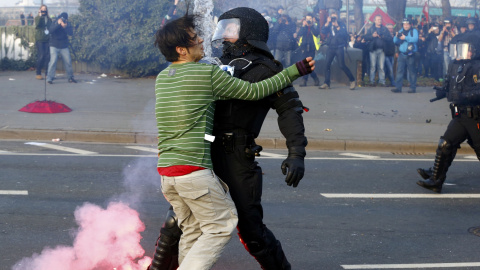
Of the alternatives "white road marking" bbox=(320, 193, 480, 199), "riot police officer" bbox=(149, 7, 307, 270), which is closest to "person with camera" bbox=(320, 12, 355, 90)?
"white road marking" bbox=(320, 193, 480, 199)

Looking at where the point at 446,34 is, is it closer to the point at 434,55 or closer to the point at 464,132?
the point at 434,55

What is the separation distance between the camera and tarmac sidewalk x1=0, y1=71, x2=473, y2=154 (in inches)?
449

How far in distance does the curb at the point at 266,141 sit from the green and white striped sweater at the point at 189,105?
284 inches

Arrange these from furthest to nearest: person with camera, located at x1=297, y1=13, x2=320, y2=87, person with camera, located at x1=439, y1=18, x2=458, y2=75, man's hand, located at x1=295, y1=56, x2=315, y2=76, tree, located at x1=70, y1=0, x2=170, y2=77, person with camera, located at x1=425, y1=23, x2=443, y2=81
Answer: person with camera, located at x1=425, y1=23, x2=443, y2=81 → person with camera, located at x1=439, y1=18, x2=458, y2=75 → tree, located at x1=70, y1=0, x2=170, y2=77 → person with camera, located at x1=297, y1=13, x2=320, y2=87 → man's hand, located at x1=295, y1=56, x2=315, y2=76

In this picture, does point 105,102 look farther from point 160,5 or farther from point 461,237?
point 461,237

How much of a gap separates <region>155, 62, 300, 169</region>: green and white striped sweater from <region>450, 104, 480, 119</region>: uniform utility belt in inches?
171

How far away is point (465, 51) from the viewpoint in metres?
7.93

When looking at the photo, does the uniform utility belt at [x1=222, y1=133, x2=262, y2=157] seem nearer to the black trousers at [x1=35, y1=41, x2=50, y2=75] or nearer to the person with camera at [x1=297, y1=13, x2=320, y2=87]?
the person with camera at [x1=297, y1=13, x2=320, y2=87]

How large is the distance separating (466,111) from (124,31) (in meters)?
13.1

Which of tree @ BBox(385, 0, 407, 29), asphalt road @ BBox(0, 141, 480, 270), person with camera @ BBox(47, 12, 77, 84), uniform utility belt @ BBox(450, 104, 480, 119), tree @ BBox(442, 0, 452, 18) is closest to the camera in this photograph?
asphalt road @ BBox(0, 141, 480, 270)

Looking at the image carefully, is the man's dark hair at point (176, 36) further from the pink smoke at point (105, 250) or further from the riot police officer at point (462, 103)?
the riot police officer at point (462, 103)

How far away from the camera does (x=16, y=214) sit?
6645 mm

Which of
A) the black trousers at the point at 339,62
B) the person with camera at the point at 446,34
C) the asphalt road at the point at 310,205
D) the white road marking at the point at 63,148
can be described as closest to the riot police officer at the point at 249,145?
the asphalt road at the point at 310,205

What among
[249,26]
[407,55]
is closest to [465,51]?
[249,26]
